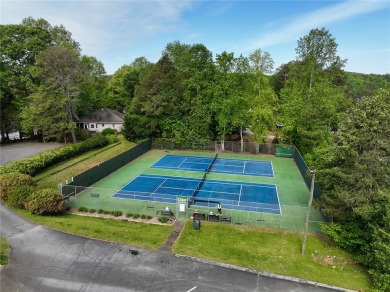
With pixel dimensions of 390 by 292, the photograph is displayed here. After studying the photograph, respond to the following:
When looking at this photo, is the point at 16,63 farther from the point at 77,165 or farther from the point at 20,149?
the point at 77,165

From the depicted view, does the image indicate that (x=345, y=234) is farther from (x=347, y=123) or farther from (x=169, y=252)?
(x=169, y=252)

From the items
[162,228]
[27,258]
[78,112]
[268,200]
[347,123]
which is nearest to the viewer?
[27,258]

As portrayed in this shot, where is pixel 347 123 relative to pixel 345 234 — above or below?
above

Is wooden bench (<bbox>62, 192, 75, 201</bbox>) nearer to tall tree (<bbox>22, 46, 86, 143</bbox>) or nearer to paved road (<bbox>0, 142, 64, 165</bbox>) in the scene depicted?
paved road (<bbox>0, 142, 64, 165</bbox>)

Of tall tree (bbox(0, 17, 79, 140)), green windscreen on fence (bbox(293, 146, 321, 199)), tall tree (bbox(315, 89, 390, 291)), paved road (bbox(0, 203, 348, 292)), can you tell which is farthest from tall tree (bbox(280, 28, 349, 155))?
tall tree (bbox(0, 17, 79, 140))

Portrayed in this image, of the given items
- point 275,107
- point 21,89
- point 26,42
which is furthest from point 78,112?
point 275,107

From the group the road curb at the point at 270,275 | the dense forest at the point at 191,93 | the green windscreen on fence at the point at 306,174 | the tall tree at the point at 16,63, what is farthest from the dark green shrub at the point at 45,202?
the tall tree at the point at 16,63

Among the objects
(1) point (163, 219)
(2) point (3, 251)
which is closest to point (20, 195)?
(2) point (3, 251)
